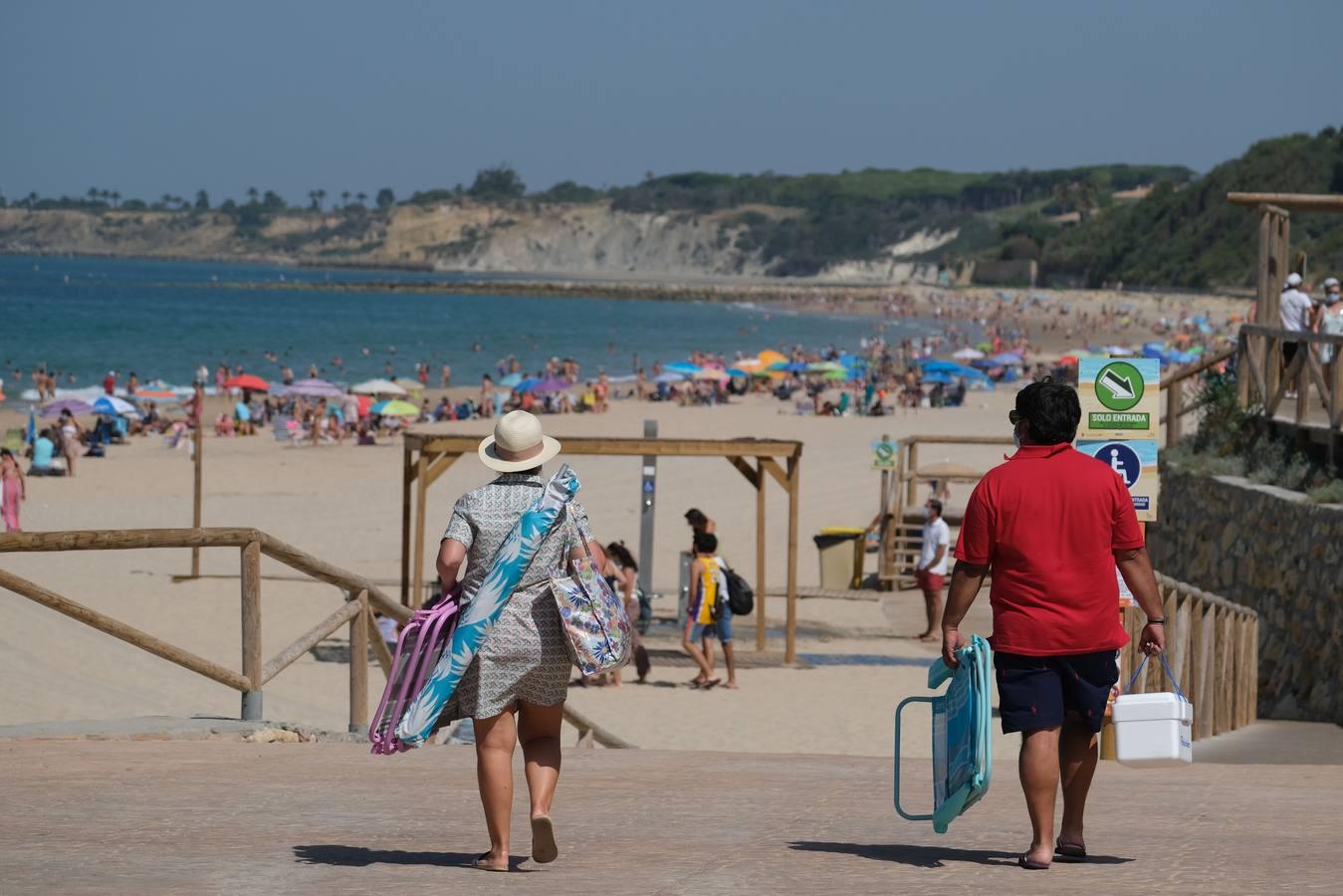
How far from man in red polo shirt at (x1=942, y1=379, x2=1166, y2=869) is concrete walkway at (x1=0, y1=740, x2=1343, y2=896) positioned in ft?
1.31

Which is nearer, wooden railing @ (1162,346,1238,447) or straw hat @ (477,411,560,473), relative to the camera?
straw hat @ (477,411,560,473)

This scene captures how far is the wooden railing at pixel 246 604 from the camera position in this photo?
6465 millimetres

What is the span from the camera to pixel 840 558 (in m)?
17.7

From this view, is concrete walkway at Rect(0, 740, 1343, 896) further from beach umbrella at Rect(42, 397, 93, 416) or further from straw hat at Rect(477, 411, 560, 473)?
beach umbrella at Rect(42, 397, 93, 416)

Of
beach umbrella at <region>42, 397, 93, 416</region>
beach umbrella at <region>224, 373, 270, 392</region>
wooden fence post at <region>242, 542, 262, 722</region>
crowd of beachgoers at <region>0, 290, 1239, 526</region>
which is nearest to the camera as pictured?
wooden fence post at <region>242, 542, 262, 722</region>

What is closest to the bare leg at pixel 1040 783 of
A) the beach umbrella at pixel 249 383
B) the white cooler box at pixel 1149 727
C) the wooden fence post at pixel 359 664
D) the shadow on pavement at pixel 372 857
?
the white cooler box at pixel 1149 727

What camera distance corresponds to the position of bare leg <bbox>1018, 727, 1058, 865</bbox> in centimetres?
468

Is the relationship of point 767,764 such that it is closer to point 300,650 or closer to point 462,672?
point 300,650

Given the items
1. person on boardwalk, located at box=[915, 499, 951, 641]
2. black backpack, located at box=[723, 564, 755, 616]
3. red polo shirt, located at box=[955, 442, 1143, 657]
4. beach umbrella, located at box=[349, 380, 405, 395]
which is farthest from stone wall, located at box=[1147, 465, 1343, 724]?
beach umbrella, located at box=[349, 380, 405, 395]

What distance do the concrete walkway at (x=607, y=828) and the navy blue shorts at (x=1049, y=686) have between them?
431 mm

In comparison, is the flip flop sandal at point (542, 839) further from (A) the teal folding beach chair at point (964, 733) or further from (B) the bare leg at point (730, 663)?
(B) the bare leg at point (730, 663)

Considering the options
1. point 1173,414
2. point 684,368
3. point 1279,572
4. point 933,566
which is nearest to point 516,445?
point 1279,572

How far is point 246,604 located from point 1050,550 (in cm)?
375

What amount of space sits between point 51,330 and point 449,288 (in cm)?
7690
